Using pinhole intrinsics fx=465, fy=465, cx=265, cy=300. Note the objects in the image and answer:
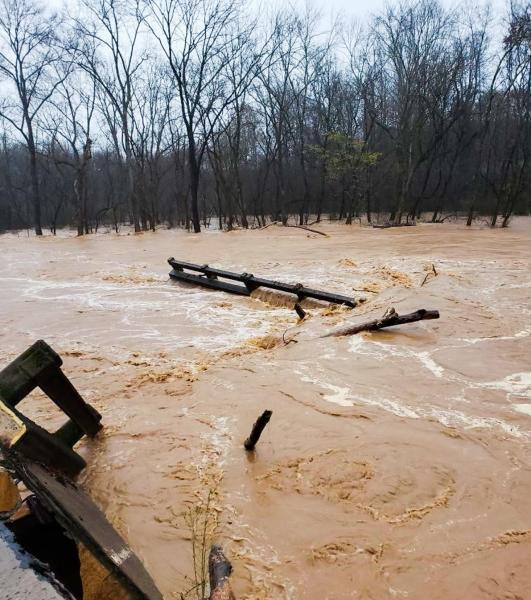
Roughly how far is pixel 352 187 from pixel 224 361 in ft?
85.6

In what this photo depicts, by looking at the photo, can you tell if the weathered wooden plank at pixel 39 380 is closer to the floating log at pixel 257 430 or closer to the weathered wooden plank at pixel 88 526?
the weathered wooden plank at pixel 88 526

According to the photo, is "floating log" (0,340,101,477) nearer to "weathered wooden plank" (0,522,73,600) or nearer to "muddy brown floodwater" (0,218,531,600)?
"muddy brown floodwater" (0,218,531,600)

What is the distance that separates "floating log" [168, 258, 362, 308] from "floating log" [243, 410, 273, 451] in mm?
5147

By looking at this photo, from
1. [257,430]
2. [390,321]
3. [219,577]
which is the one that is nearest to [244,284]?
[390,321]

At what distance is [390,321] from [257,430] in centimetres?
346

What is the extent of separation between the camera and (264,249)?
1783cm

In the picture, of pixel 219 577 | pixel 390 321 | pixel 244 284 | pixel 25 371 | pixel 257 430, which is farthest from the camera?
pixel 244 284

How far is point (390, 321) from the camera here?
6.59 m

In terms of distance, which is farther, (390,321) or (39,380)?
(390,321)

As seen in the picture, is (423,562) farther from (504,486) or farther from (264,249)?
(264,249)

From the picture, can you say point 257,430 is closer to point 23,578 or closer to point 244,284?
point 23,578

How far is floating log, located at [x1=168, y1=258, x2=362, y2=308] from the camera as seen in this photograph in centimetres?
899

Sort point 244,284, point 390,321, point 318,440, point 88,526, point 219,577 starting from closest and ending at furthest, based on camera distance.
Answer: point 219,577 < point 88,526 < point 318,440 < point 390,321 < point 244,284

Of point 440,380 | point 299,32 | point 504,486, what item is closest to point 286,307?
point 440,380
